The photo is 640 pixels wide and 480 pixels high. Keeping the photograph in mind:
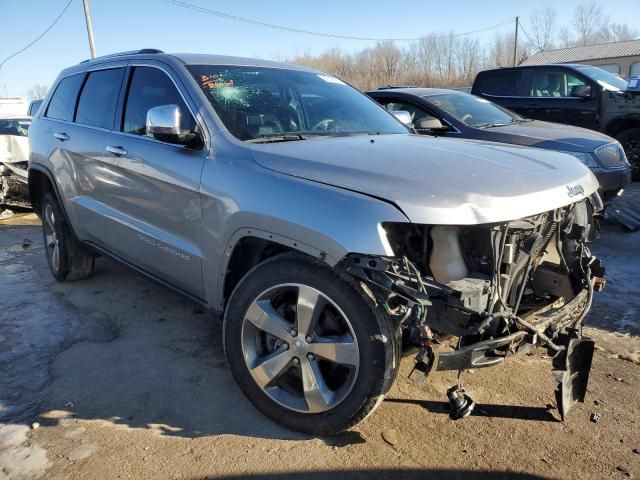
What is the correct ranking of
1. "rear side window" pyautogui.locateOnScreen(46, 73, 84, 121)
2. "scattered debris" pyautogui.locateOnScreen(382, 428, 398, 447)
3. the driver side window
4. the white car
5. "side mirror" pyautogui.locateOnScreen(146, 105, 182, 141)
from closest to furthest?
"scattered debris" pyautogui.locateOnScreen(382, 428, 398, 447), "side mirror" pyautogui.locateOnScreen(146, 105, 182, 141), "rear side window" pyautogui.locateOnScreen(46, 73, 84, 121), the white car, the driver side window

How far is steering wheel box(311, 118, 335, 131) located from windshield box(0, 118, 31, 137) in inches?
385

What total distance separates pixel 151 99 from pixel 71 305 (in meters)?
2.05

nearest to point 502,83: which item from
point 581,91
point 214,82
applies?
point 581,91

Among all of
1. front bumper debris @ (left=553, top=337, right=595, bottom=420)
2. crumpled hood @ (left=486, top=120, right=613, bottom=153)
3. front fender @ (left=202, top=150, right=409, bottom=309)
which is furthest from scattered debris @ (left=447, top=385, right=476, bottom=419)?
crumpled hood @ (left=486, top=120, right=613, bottom=153)

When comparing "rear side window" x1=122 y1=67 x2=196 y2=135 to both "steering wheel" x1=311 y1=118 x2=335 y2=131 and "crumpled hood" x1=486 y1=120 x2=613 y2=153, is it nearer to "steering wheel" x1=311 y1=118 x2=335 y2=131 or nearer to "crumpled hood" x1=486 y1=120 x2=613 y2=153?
"steering wheel" x1=311 y1=118 x2=335 y2=131

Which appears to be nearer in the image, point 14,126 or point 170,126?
point 170,126

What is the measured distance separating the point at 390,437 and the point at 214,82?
2305 mm

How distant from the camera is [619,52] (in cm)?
4397

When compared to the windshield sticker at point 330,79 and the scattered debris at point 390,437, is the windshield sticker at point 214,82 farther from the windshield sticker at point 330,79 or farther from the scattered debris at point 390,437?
the scattered debris at point 390,437

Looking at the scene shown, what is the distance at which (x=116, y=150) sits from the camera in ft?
12.2

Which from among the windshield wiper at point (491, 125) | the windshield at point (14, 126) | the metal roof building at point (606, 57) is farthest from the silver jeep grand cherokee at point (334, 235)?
the metal roof building at point (606, 57)

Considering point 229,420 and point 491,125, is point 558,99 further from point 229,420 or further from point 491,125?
point 229,420

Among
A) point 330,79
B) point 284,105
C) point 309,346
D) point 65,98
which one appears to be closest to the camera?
point 309,346

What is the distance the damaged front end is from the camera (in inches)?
91.4
